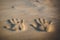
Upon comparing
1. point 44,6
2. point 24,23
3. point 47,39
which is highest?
point 44,6

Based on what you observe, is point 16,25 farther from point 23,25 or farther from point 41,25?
point 41,25

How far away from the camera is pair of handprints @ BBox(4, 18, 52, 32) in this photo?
3.81 ft

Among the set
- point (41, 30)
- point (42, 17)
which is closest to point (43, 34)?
point (41, 30)

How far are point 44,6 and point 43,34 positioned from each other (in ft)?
0.74

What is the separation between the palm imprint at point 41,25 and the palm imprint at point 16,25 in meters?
0.08

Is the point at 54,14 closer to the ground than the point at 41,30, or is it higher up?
higher up

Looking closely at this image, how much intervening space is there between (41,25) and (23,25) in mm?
139

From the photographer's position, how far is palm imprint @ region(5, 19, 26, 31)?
45.7 inches

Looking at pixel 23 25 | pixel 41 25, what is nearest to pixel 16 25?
pixel 23 25

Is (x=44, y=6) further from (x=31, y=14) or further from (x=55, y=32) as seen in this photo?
(x=55, y=32)

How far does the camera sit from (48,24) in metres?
1.17

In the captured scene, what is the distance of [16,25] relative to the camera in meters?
1.17

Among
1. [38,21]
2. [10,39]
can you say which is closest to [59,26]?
[38,21]

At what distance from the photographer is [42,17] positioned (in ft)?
3.91
